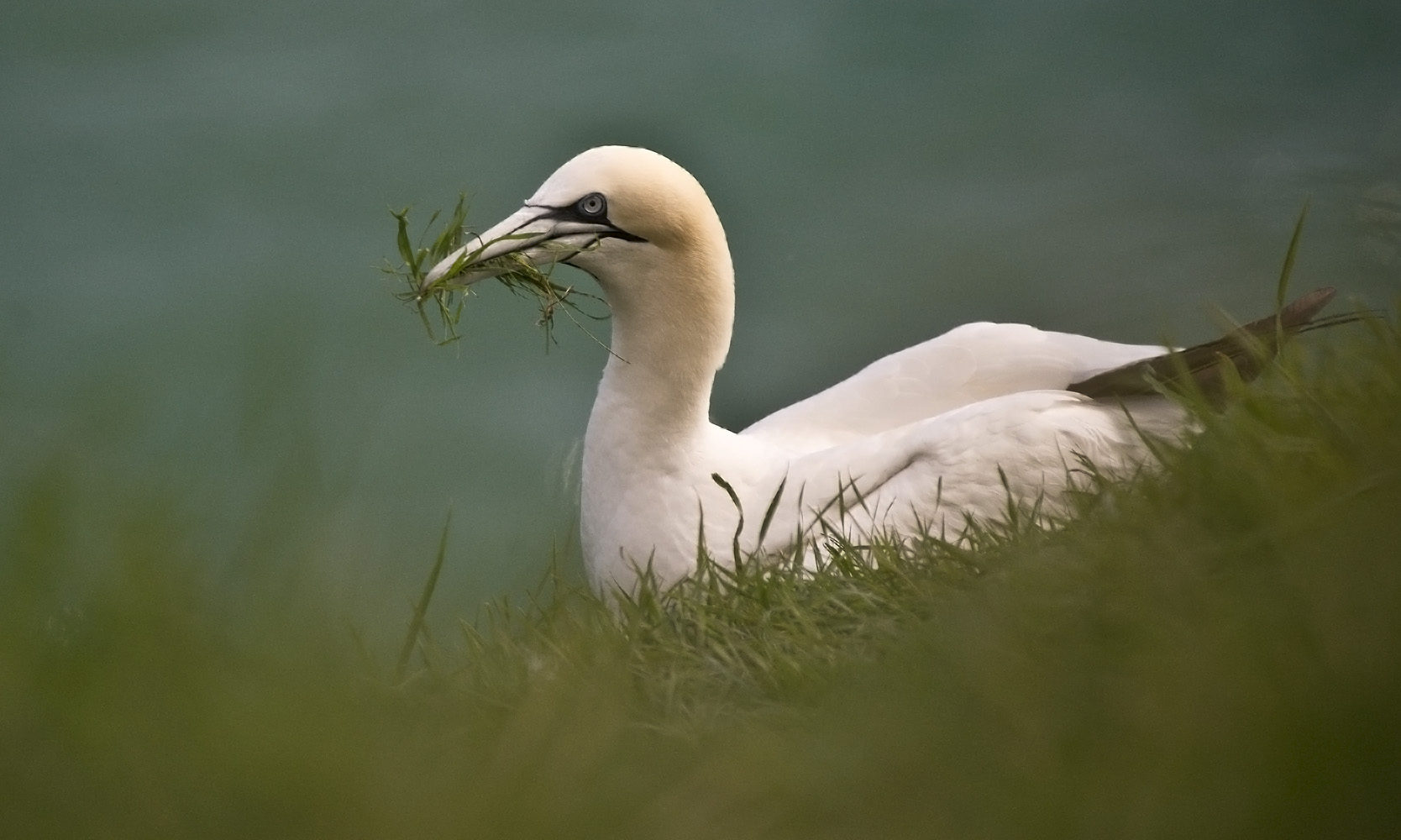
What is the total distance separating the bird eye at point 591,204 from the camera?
5102 mm

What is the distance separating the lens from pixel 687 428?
531 centimetres

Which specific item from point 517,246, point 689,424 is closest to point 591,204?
point 517,246

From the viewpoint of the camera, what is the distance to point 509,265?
16.1ft

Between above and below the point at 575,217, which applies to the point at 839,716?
below

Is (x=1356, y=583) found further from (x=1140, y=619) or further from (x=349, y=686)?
(x=349, y=686)

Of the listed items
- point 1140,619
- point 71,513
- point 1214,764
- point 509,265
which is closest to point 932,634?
point 1140,619

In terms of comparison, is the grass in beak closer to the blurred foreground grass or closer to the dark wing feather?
the dark wing feather

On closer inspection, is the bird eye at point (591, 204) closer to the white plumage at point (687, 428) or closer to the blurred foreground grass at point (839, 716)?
the white plumage at point (687, 428)

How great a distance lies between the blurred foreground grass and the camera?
4.97 feet

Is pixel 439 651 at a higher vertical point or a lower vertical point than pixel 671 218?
lower

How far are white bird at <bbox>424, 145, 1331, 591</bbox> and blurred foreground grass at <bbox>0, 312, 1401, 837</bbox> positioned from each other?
7.28 ft

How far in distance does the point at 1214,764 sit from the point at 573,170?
153 inches

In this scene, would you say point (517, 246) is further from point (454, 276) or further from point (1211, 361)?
point (1211, 361)

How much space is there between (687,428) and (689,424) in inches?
0.5
